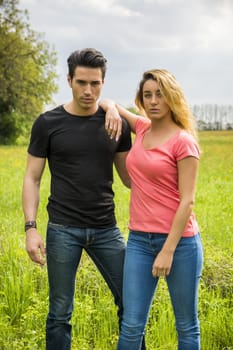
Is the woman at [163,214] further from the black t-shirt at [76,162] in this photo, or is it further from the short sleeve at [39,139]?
the short sleeve at [39,139]

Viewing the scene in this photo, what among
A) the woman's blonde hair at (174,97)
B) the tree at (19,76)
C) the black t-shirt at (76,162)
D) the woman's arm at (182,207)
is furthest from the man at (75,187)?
the tree at (19,76)

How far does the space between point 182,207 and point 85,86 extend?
1.04 meters

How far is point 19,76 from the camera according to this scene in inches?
1521

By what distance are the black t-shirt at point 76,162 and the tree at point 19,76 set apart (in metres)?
35.5

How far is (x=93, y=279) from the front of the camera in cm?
559

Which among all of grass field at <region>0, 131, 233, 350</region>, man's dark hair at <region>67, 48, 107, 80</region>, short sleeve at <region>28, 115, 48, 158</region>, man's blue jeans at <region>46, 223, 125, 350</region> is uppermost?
man's dark hair at <region>67, 48, 107, 80</region>

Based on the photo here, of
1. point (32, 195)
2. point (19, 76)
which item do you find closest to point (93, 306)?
point (32, 195)

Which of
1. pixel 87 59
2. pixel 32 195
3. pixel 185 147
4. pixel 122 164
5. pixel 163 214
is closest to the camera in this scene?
pixel 185 147

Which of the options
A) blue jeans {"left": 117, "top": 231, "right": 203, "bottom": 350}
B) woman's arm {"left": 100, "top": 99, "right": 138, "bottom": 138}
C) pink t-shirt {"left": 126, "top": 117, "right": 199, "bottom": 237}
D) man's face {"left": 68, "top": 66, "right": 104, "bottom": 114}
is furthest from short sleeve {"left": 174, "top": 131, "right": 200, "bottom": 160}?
man's face {"left": 68, "top": 66, "right": 104, "bottom": 114}

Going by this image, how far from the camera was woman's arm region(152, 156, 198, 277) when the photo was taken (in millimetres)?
3072

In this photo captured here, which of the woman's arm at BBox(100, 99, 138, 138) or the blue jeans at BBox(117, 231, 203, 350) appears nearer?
the blue jeans at BBox(117, 231, 203, 350)

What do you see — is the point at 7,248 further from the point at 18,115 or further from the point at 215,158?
the point at 18,115

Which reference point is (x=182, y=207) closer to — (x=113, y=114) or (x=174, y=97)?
(x=174, y=97)

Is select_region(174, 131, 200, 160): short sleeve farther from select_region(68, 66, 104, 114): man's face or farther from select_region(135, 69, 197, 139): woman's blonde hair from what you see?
select_region(68, 66, 104, 114): man's face
